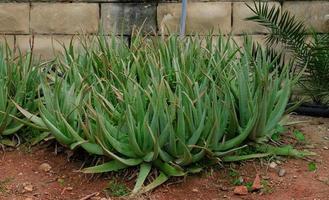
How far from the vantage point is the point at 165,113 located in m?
3.61

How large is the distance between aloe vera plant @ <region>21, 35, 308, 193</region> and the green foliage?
0.54 m

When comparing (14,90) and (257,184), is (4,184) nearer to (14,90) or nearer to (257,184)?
(14,90)

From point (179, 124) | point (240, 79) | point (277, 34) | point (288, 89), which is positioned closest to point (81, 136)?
point (179, 124)

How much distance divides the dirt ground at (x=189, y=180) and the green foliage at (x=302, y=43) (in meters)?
0.81

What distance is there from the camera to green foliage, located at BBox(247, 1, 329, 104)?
4684 millimetres

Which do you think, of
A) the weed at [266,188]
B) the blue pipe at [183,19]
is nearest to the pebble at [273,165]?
the weed at [266,188]

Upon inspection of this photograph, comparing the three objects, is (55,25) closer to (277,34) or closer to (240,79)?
(277,34)

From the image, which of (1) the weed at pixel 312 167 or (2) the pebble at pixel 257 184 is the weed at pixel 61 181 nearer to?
(2) the pebble at pixel 257 184

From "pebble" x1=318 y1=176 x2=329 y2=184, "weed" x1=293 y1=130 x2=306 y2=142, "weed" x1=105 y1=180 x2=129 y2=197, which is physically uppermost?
"weed" x1=293 y1=130 x2=306 y2=142

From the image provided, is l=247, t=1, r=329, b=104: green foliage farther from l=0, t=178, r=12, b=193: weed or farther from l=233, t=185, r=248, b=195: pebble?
l=0, t=178, r=12, b=193: weed

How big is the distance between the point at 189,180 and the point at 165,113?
1.45 feet

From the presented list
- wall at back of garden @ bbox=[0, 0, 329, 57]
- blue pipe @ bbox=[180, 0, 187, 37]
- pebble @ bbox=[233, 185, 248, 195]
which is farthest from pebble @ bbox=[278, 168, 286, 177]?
blue pipe @ bbox=[180, 0, 187, 37]

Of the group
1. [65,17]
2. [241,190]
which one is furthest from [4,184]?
[65,17]

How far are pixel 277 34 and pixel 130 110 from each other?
196 cm
